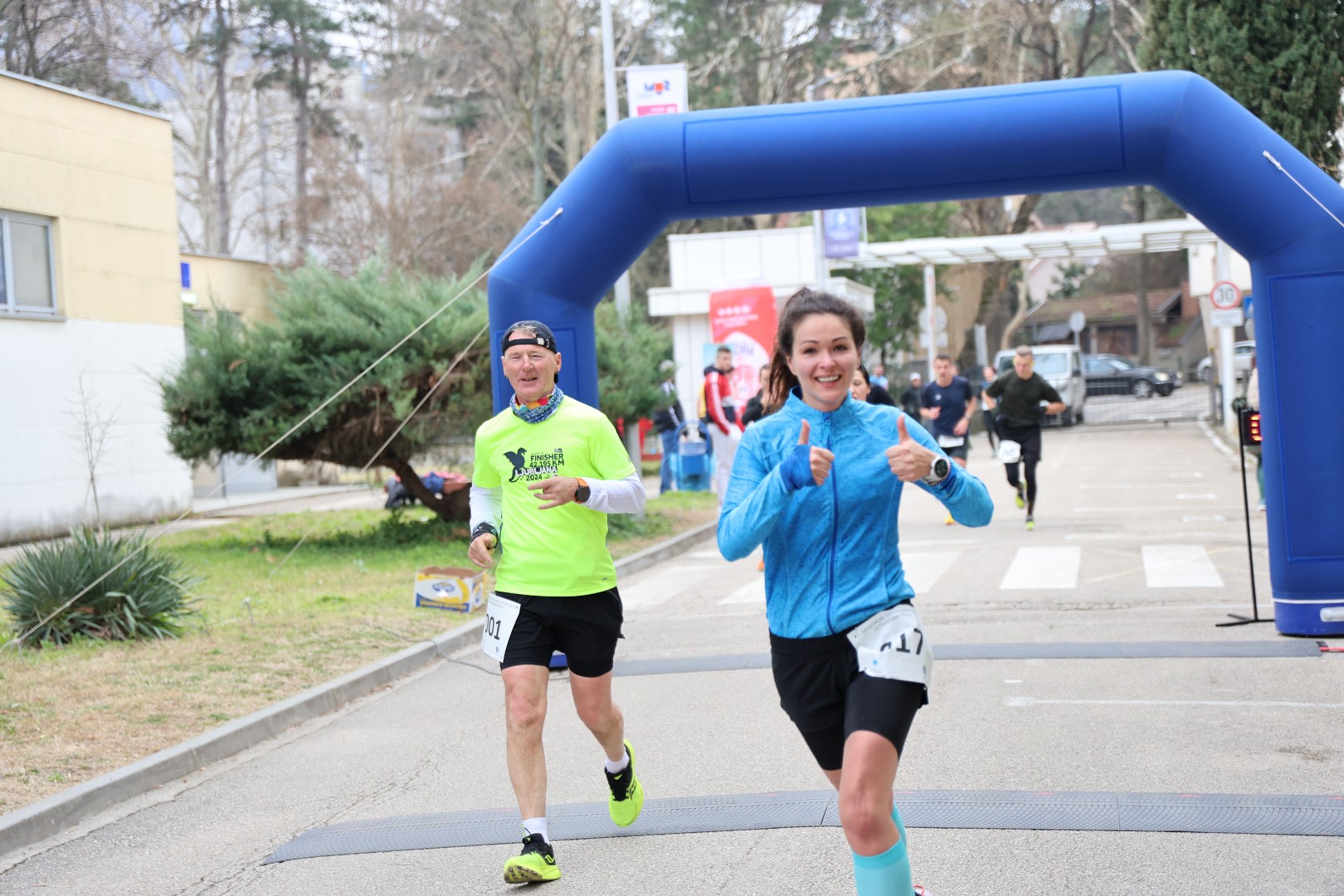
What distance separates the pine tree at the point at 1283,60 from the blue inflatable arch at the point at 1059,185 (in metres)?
11.3

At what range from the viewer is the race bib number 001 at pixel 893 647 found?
11.8 ft

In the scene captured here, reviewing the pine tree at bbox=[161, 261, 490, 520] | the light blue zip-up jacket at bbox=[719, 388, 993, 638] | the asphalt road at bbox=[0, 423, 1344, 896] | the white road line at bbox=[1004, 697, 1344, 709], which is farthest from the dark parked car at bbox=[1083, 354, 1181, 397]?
the light blue zip-up jacket at bbox=[719, 388, 993, 638]

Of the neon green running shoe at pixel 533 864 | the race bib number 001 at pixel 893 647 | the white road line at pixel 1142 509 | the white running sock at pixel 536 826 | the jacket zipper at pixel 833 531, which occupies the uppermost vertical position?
the jacket zipper at pixel 833 531

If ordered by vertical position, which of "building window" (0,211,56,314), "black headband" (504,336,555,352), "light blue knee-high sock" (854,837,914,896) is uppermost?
"building window" (0,211,56,314)

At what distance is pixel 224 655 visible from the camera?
923 cm

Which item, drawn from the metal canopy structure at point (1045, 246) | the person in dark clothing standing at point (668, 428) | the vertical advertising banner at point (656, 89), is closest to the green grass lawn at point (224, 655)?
the vertical advertising banner at point (656, 89)

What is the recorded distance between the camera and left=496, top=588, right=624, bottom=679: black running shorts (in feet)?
16.7

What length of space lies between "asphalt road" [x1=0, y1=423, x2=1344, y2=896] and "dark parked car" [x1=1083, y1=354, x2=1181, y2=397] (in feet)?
134

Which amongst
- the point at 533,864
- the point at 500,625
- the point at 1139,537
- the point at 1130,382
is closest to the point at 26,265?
the point at 1139,537

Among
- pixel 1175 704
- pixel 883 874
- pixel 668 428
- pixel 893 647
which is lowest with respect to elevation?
pixel 1175 704

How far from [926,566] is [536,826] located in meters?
8.72

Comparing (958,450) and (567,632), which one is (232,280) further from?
(567,632)

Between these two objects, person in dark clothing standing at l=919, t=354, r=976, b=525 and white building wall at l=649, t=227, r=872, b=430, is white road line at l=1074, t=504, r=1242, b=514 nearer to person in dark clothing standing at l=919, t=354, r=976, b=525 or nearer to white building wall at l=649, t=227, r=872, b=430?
person in dark clothing standing at l=919, t=354, r=976, b=525

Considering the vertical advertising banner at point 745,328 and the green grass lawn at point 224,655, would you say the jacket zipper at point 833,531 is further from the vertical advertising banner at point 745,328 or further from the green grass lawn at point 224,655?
the vertical advertising banner at point 745,328
